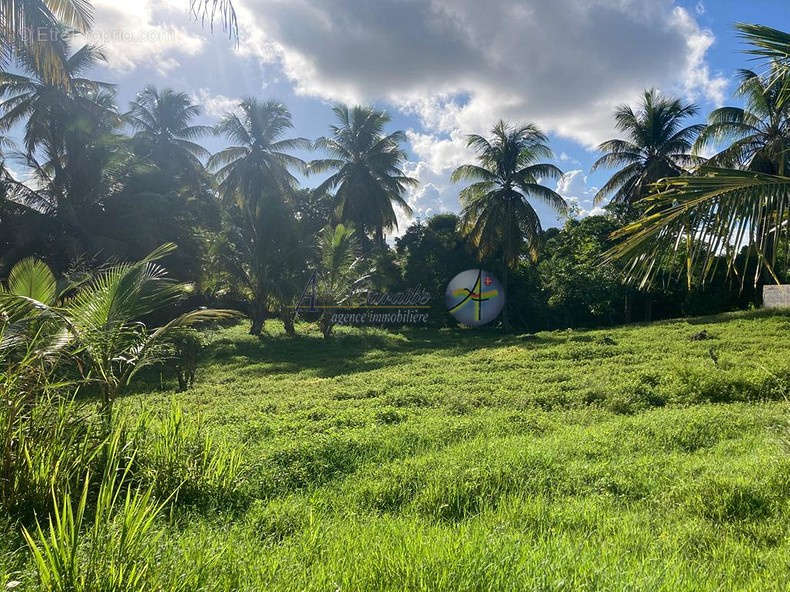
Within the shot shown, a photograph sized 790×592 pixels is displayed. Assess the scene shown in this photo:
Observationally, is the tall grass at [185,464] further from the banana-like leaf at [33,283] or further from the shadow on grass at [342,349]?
the shadow on grass at [342,349]

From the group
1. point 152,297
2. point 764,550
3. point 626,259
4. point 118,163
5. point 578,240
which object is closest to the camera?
point 764,550

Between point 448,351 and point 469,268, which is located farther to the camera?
point 469,268

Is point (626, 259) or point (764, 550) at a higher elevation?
point (626, 259)

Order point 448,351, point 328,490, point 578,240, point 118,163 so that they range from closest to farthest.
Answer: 1. point 328,490
2. point 448,351
3. point 118,163
4. point 578,240

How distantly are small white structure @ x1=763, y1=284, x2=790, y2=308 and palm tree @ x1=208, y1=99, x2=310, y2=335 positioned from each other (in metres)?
16.1

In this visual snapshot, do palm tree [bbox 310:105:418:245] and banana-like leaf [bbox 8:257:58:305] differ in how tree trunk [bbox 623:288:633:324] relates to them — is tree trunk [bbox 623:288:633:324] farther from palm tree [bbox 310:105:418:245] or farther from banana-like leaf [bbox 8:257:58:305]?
banana-like leaf [bbox 8:257:58:305]

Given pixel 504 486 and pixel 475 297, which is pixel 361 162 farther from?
A: pixel 504 486

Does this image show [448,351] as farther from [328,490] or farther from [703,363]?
[328,490]

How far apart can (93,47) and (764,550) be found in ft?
70.1

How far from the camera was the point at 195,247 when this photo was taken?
1777 cm

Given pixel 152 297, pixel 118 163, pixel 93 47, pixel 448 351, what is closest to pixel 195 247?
pixel 118 163

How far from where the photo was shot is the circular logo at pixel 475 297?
70.0ft

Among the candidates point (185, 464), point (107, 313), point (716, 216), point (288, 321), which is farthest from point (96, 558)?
point (288, 321)

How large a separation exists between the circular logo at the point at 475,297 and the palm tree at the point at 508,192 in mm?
1916
